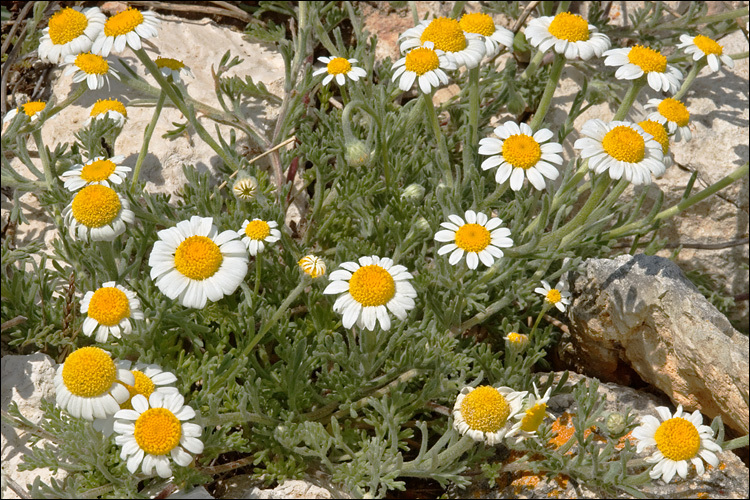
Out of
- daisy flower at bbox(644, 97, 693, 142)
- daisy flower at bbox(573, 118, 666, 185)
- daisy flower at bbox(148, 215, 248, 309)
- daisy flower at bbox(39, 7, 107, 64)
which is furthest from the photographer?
daisy flower at bbox(644, 97, 693, 142)

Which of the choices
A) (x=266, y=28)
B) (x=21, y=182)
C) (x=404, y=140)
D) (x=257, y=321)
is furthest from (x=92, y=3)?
(x=257, y=321)

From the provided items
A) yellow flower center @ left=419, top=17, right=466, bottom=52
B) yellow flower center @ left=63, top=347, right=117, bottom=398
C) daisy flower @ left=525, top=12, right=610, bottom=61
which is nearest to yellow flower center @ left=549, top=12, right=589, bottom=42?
daisy flower @ left=525, top=12, right=610, bottom=61

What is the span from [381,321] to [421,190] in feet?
4.35

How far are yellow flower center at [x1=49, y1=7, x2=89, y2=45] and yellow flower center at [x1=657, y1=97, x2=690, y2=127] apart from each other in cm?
316

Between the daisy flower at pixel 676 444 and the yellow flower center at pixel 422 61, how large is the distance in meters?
1.99

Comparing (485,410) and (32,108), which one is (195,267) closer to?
(485,410)

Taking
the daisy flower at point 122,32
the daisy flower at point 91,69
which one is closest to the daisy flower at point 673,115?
the daisy flower at point 122,32

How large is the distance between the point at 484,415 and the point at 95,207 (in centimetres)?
195

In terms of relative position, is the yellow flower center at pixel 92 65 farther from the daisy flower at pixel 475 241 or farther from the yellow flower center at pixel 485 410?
the yellow flower center at pixel 485 410

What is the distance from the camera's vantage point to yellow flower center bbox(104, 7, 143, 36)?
3.58m

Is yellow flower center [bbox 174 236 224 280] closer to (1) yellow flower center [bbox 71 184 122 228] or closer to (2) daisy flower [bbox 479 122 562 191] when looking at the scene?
(1) yellow flower center [bbox 71 184 122 228]

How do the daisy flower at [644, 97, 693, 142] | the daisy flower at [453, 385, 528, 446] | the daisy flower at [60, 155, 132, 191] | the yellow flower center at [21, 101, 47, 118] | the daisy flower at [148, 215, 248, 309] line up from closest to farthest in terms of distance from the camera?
the daisy flower at [148, 215, 248, 309], the daisy flower at [453, 385, 528, 446], the daisy flower at [60, 155, 132, 191], the daisy flower at [644, 97, 693, 142], the yellow flower center at [21, 101, 47, 118]

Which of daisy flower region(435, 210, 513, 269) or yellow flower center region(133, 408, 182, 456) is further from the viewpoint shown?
daisy flower region(435, 210, 513, 269)

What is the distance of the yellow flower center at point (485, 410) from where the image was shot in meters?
3.02
